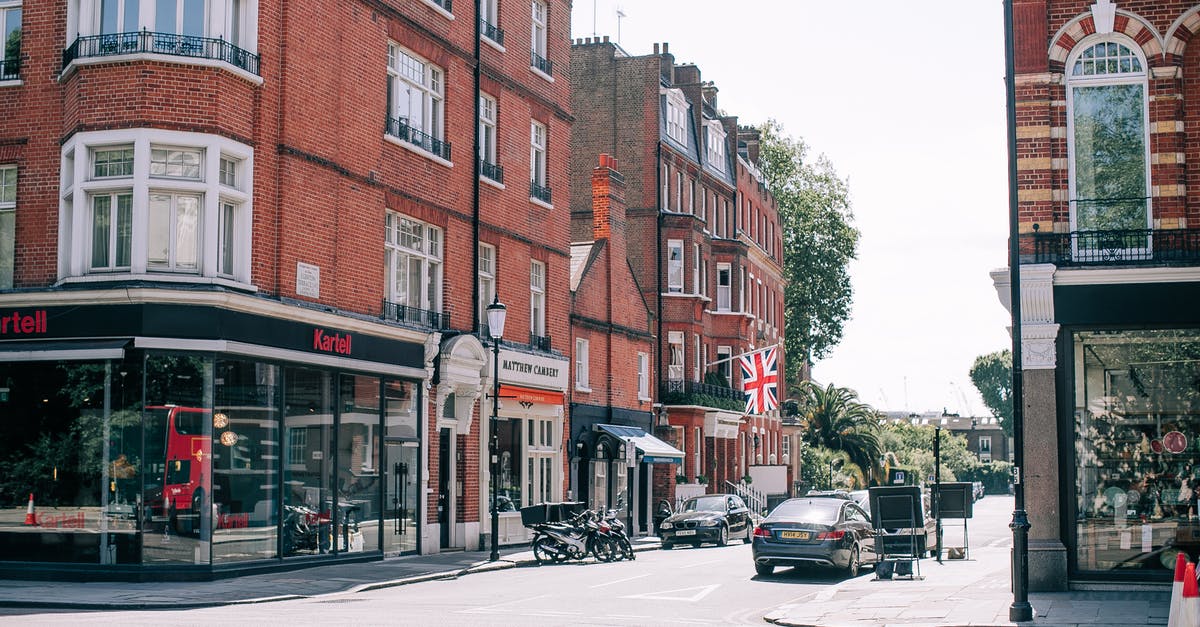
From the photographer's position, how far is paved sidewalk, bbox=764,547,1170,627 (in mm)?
16219

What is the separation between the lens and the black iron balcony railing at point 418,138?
27281 millimetres

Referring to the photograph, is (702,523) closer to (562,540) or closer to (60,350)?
(562,540)

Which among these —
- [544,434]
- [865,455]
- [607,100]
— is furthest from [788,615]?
[865,455]

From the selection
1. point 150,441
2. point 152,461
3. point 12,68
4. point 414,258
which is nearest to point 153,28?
point 12,68

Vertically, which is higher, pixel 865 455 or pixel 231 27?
pixel 231 27

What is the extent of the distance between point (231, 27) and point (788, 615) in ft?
42.1

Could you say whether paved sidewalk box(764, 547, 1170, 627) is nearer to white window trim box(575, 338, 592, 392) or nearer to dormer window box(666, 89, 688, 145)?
white window trim box(575, 338, 592, 392)

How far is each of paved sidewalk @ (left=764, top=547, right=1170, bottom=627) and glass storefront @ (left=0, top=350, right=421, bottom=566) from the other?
866 centimetres

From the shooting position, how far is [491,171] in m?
31.3

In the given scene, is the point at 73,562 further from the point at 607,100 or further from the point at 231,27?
the point at 607,100

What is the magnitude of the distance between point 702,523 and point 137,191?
63.1 ft

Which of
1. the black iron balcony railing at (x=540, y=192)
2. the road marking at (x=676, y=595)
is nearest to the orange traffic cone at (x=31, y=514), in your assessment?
the road marking at (x=676, y=595)

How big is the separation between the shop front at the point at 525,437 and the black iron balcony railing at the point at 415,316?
2209 millimetres

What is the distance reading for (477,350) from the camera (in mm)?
29344
